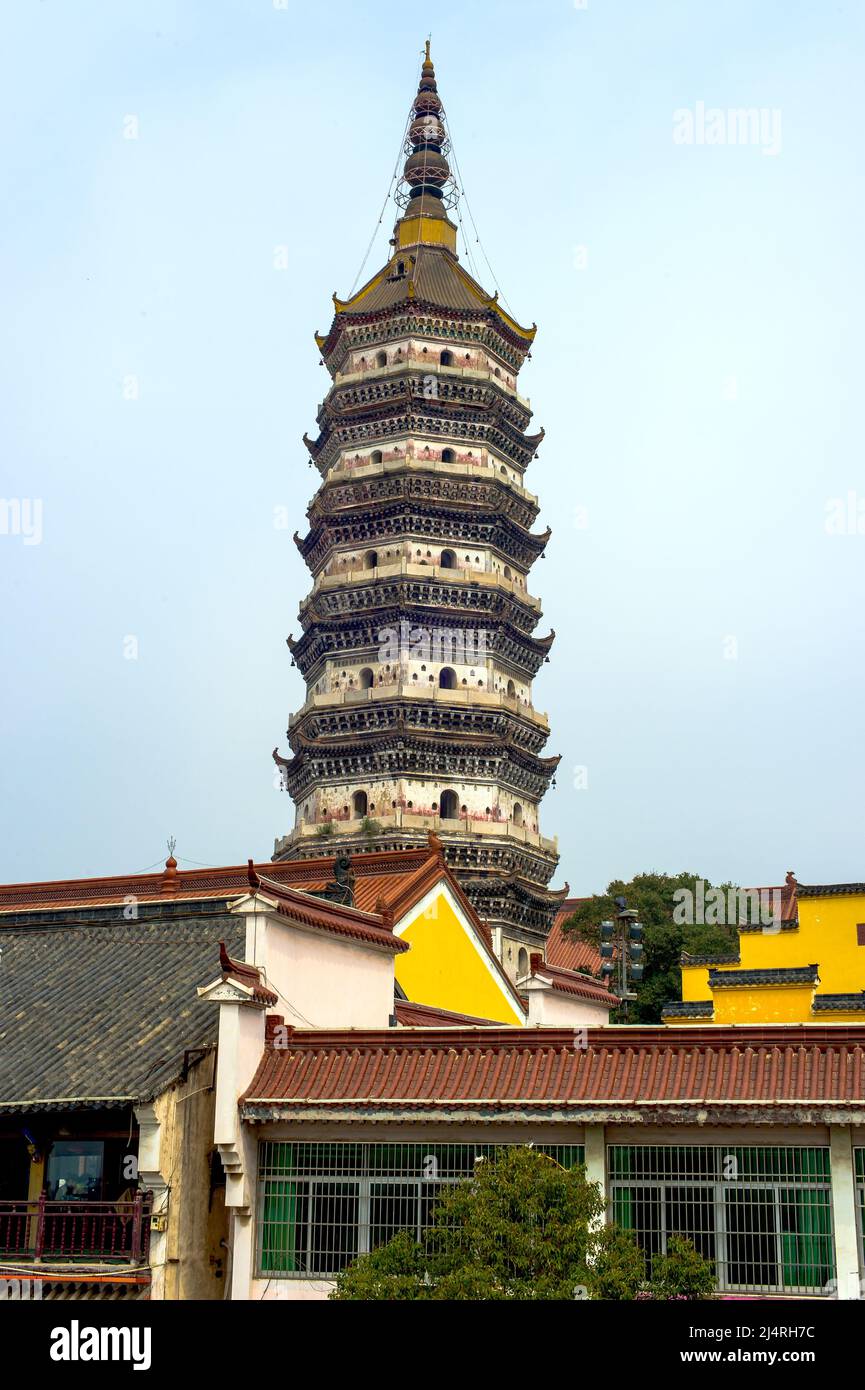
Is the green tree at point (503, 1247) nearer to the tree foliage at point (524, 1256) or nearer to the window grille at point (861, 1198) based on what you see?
the tree foliage at point (524, 1256)

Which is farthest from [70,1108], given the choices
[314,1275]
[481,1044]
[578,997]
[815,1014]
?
[815,1014]

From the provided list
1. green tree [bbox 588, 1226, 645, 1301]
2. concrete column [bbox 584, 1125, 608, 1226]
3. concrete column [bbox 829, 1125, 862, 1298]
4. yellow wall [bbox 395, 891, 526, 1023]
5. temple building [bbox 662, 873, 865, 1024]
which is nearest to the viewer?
green tree [bbox 588, 1226, 645, 1301]

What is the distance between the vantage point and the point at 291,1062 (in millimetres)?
17953

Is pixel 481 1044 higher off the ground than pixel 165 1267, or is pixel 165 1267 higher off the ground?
pixel 481 1044

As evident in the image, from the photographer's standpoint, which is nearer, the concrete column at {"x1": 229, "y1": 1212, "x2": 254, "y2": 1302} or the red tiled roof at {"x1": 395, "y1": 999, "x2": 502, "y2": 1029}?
the concrete column at {"x1": 229, "y1": 1212, "x2": 254, "y2": 1302}

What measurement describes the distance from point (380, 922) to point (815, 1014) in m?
Result: 15.1

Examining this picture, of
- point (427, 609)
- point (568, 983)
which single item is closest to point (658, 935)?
point (427, 609)

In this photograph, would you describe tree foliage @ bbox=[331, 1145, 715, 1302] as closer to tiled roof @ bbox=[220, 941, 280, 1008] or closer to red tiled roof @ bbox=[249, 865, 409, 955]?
tiled roof @ bbox=[220, 941, 280, 1008]

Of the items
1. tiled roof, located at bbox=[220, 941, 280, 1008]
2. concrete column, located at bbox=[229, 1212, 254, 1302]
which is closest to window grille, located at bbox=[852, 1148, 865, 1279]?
concrete column, located at bbox=[229, 1212, 254, 1302]

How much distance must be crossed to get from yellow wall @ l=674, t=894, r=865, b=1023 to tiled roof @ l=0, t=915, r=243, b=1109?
1684 centimetres

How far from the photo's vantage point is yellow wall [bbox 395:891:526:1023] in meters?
29.0

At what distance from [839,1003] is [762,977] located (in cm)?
211

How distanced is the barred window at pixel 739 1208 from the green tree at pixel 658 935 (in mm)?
31055
